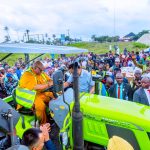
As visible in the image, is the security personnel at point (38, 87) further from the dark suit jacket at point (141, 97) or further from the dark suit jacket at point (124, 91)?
the dark suit jacket at point (124, 91)

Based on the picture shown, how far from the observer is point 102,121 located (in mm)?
4168

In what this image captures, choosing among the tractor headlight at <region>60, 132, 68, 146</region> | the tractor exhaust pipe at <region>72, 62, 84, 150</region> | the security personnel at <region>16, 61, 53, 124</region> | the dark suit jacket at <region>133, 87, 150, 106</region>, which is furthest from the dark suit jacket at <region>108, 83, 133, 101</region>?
the tractor exhaust pipe at <region>72, 62, 84, 150</region>

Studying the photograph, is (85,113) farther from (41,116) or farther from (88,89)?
(88,89)

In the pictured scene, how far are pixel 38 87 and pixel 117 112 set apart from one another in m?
→ 1.45

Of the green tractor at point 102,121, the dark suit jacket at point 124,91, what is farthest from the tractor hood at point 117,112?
the dark suit jacket at point 124,91

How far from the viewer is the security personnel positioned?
4941 mm

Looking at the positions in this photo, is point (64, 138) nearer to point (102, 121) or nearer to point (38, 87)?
point (102, 121)

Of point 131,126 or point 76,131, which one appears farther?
point 131,126

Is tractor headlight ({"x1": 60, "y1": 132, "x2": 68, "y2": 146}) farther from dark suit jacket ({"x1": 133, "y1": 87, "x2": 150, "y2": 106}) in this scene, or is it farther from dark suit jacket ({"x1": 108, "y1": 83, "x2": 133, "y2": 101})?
dark suit jacket ({"x1": 108, "y1": 83, "x2": 133, "y2": 101})

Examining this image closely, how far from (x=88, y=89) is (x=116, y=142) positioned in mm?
3463

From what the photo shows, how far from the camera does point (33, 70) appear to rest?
5.16 metres

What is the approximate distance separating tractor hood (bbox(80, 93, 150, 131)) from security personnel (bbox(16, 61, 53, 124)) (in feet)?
2.47

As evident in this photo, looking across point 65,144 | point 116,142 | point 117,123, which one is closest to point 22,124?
point 65,144

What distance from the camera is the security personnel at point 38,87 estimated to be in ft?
16.2
